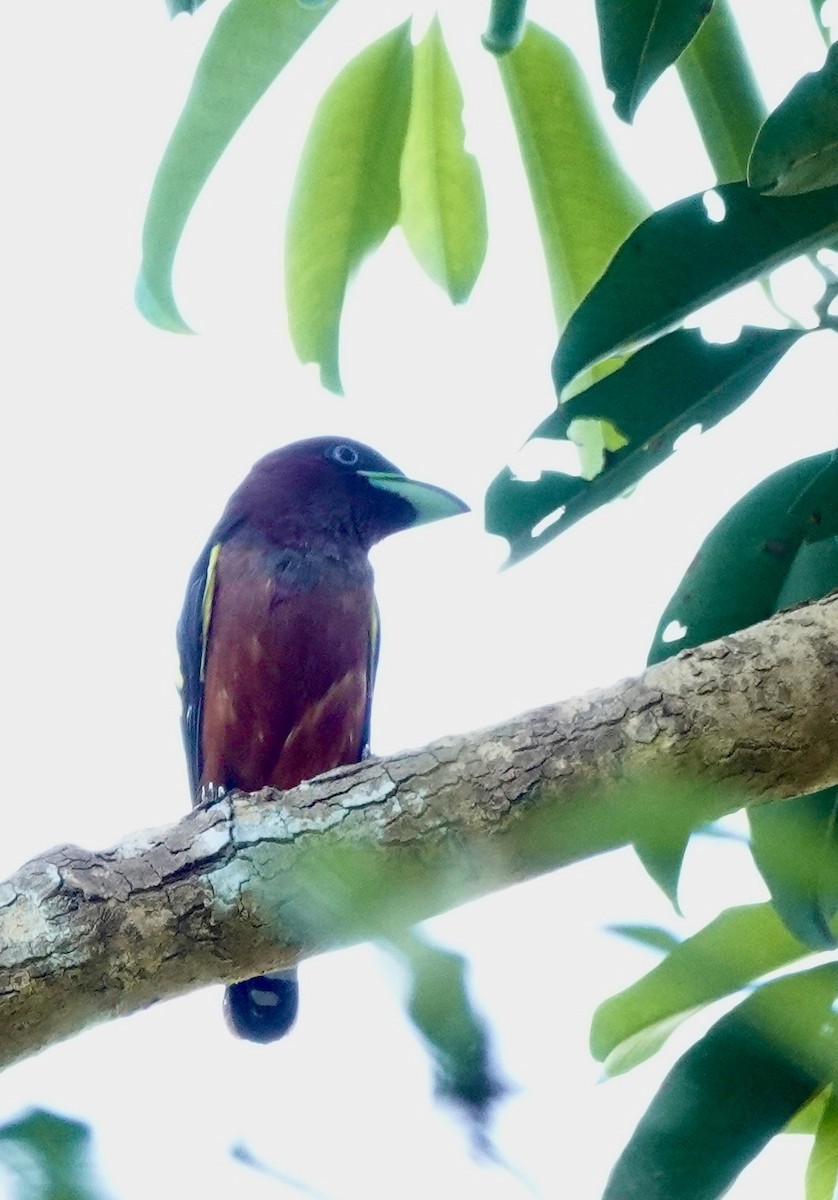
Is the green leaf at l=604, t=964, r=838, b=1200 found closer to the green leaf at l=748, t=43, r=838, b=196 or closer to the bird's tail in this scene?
the green leaf at l=748, t=43, r=838, b=196

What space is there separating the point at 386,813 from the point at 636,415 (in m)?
0.78

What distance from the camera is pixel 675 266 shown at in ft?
6.77

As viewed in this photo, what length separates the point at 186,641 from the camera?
3.94 metres

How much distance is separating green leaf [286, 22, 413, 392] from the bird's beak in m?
1.19

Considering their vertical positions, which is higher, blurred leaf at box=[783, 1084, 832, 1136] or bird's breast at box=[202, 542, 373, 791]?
bird's breast at box=[202, 542, 373, 791]

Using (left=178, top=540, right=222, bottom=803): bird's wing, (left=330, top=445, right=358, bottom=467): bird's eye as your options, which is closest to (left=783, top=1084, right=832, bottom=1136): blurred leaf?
(left=178, top=540, right=222, bottom=803): bird's wing

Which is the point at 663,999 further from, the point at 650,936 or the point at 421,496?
the point at 421,496

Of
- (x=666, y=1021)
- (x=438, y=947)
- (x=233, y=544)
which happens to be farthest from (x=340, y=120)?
(x=438, y=947)

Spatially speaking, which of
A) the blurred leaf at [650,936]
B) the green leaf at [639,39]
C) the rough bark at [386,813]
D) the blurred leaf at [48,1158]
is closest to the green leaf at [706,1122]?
the rough bark at [386,813]

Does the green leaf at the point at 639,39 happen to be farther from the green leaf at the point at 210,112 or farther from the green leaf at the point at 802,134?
the green leaf at the point at 210,112

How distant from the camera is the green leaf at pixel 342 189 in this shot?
102 inches

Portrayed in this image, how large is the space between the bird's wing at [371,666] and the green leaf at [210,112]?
4.62ft

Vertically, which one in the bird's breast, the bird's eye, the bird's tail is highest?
the bird's eye

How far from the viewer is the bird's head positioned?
13.0ft
